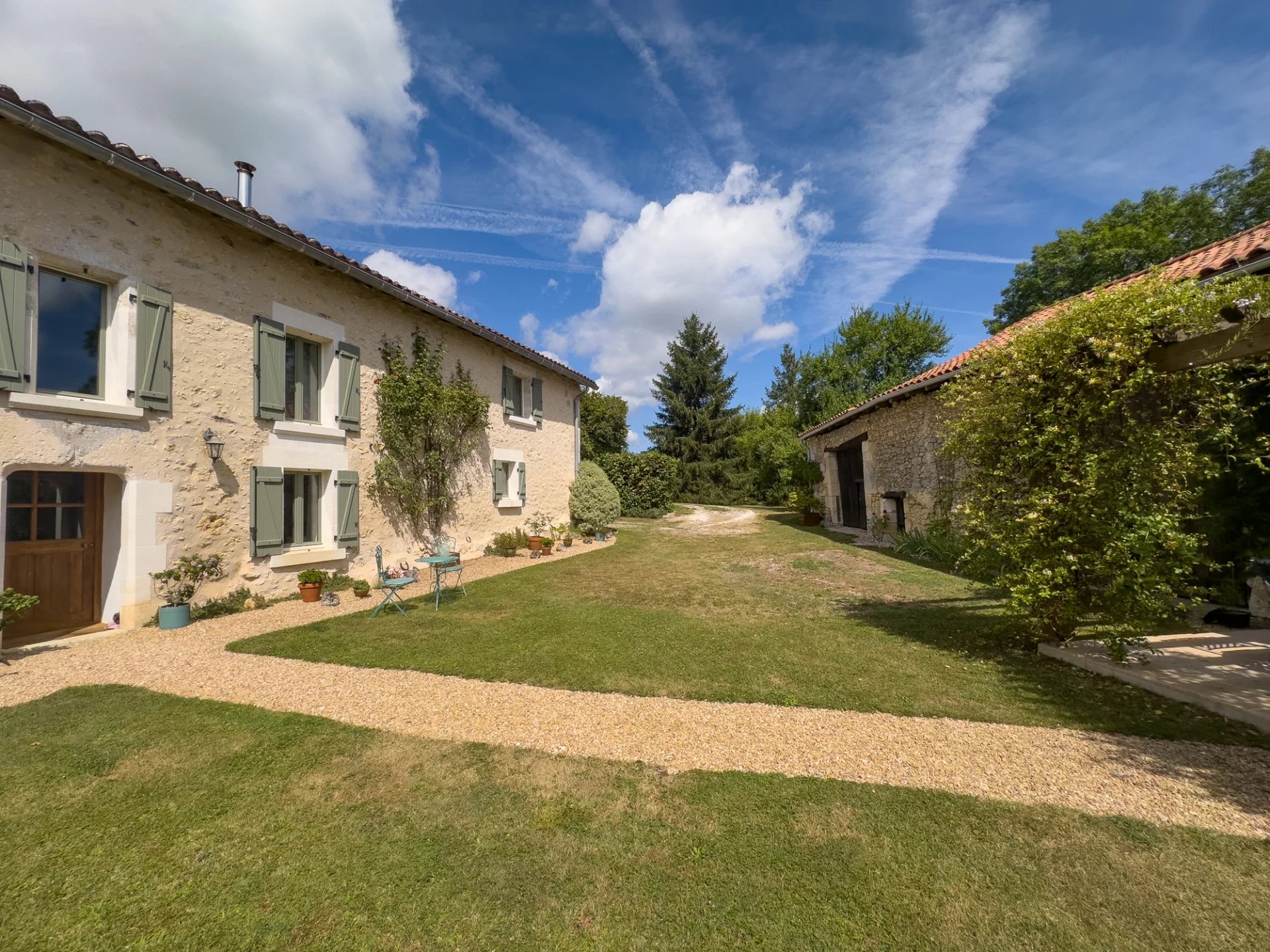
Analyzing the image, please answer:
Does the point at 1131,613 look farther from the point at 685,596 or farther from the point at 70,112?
the point at 70,112

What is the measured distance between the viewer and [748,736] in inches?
135

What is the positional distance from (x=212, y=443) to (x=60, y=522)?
1.75 meters

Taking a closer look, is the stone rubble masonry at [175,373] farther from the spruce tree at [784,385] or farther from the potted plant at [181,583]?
the spruce tree at [784,385]

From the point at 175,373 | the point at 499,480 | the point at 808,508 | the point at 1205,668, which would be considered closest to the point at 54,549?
the point at 175,373

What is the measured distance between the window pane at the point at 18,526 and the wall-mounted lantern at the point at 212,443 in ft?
5.77

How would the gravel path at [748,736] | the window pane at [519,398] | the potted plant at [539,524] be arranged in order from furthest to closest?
the potted plant at [539,524]
the window pane at [519,398]
the gravel path at [748,736]

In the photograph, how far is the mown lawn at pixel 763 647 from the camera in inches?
152

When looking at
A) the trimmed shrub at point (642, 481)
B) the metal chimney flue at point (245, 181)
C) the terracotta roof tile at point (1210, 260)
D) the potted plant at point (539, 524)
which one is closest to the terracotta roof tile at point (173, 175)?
the metal chimney flue at point (245, 181)

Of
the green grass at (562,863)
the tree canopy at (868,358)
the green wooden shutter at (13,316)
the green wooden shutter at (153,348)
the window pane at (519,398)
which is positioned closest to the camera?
the green grass at (562,863)

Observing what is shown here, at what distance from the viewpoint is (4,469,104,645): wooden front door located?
5.68 metres

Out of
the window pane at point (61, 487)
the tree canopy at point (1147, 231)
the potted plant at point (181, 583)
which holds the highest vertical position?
the tree canopy at point (1147, 231)

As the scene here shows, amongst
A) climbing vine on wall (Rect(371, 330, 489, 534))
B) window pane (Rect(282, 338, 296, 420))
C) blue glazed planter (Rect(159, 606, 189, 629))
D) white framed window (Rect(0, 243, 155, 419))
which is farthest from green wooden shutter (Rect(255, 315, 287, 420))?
blue glazed planter (Rect(159, 606, 189, 629))

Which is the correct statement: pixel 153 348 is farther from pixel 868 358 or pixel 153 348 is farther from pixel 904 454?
pixel 868 358

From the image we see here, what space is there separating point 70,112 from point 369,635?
6.34 meters
